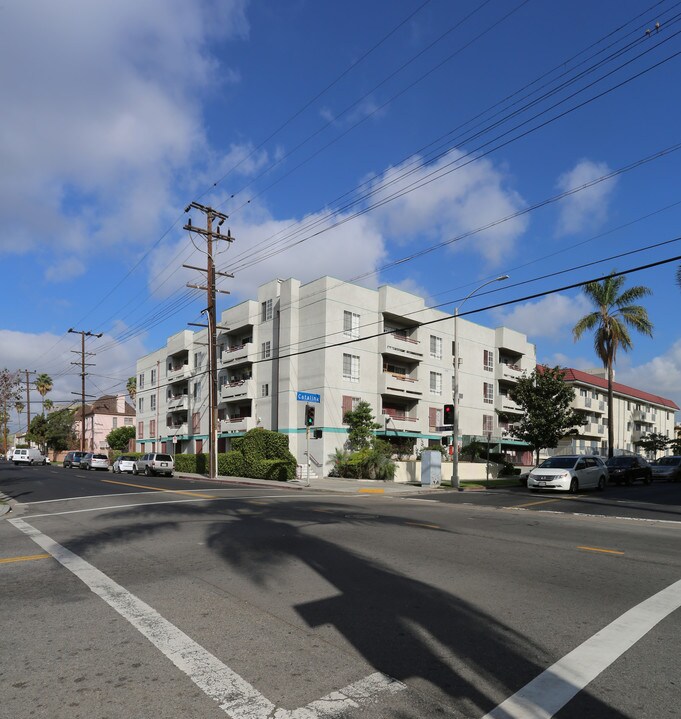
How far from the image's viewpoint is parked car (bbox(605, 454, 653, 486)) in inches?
1251

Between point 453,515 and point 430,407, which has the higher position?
point 430,407

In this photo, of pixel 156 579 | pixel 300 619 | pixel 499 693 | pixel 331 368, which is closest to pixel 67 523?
pixel 156 579

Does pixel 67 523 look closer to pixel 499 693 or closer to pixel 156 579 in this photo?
pixel 156 579

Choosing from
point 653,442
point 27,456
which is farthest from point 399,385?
point 27,456

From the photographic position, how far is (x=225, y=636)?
5168mm

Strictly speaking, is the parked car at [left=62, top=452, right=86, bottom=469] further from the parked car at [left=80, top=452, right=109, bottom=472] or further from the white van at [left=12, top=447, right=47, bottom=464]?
the white van at [left=12, top=447, right=47, bottom=464]

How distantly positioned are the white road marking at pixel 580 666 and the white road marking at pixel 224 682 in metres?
0.86

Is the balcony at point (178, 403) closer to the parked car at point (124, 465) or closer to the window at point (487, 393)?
the parked car at point (124, 465)

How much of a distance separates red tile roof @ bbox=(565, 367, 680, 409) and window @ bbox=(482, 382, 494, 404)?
818 centimetres

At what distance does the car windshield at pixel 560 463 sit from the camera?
24875 millimetres

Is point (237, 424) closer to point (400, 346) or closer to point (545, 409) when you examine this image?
point (400, 346)

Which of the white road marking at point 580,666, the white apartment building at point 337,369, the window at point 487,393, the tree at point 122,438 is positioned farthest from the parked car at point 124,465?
the white road marking at point 580,666

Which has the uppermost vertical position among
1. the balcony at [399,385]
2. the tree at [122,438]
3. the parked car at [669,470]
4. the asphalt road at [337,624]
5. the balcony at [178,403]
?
the balcony at [399,385]

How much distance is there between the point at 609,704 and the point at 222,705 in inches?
103
